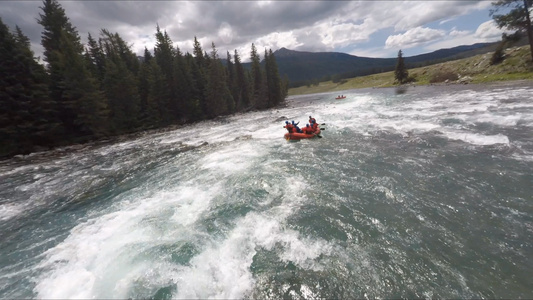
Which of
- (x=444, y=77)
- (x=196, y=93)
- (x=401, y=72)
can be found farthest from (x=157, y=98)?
(x=401, y=72)

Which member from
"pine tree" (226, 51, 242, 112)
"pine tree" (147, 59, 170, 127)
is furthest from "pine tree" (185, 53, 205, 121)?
"pine tree" (226, 51, 242, 112)

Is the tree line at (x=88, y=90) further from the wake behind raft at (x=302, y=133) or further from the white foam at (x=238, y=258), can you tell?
the white foam at (x=238, y=258)

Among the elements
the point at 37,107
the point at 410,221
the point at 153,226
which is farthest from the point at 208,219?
the point at 37,107

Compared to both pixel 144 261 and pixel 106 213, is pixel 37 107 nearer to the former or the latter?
pixel 106 213

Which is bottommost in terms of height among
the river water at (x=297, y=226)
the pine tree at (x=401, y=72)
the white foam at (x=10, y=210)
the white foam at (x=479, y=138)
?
the white foam at (x=479, y=138)

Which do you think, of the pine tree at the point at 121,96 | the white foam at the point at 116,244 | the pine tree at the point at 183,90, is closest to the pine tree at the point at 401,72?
the pine tree at the point at 183,90

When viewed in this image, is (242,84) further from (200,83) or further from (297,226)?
(297,226)

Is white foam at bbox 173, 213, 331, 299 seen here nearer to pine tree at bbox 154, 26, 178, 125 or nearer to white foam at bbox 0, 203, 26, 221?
white foam at bbox 0, 203, 26, 221
